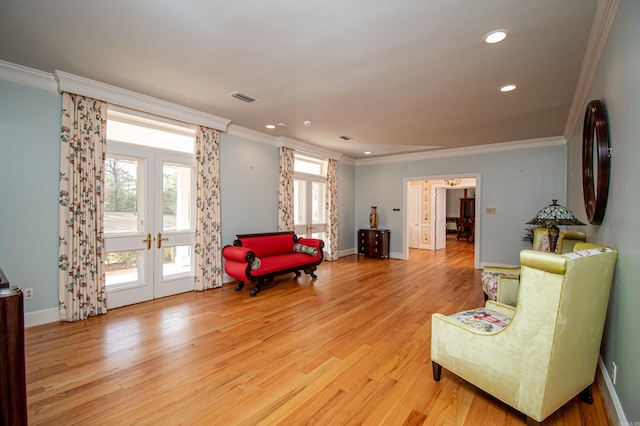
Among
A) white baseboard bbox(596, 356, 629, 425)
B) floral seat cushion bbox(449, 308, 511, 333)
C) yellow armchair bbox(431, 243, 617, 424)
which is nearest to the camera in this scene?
yellow armchair bbox(431, 243, 617, 424)

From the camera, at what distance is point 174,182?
4.51 m

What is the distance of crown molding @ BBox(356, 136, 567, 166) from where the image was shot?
5810 millimetres

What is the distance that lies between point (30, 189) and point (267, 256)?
129 inches

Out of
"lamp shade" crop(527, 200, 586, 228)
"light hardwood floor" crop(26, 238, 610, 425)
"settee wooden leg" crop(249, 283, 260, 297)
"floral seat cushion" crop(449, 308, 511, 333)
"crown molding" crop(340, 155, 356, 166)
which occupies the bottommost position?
"light hardwood floor" crop(26, 238, 610, 425)

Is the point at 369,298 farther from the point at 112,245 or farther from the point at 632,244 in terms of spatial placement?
the point at 112,245

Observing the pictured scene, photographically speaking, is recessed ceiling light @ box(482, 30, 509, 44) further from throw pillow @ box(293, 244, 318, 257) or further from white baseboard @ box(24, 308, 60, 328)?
white baseboard @ box(24, 308, 60, 328)

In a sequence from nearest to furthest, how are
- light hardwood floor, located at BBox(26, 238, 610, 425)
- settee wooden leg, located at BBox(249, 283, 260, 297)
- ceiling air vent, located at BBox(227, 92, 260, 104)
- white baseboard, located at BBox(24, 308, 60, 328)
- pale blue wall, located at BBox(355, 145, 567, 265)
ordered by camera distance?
light hardwood floor, located at BBox(26, 238, 610, 425) → white baseboard, located at BBox(24, 308, 60, 328) → ceiling air vent, located at BBox(227, 92, 260, 104) → settee wooden leg, located at BBox(249, 283, 260, 297) → pale blue wall, located at BBox(355, 145, 567, 265)

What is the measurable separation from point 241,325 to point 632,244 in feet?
10.9

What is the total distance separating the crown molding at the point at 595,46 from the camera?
2.06m

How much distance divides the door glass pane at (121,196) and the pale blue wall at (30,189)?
1.72ft

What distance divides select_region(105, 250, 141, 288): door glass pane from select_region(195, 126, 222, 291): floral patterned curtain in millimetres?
849

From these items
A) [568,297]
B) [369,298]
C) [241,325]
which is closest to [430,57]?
[568,297]

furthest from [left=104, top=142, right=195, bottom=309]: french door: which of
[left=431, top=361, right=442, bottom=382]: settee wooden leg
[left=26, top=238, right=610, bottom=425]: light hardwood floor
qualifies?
[left=431, top=361, right=442, bottom=382]: settee wooden leg

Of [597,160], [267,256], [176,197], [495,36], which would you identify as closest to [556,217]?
[597,160]
